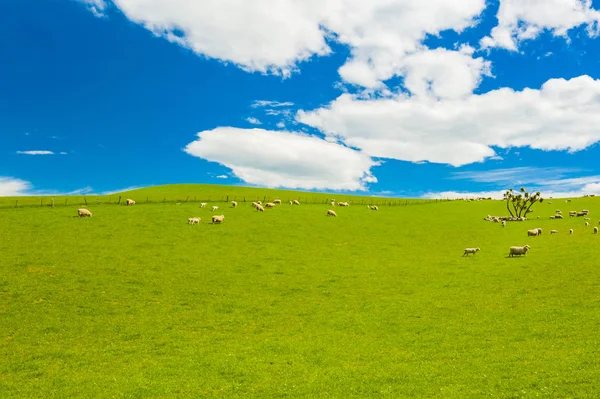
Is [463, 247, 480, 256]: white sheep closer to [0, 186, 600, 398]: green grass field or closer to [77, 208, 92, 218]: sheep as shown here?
[0, 186, 600, 398]: green grass field

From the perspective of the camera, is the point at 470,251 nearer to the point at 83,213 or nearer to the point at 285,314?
the point at 285,314

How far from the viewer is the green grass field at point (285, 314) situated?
18.4 meters

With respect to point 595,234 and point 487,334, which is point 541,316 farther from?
point 595,234

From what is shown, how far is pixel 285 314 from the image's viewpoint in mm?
30078

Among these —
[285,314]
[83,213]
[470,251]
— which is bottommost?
[285,314]

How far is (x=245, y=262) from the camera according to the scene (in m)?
44.9

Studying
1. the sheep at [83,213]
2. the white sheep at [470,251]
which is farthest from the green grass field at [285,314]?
the sheep at [83,213]

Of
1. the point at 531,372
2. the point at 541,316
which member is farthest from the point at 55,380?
the point at 541,316

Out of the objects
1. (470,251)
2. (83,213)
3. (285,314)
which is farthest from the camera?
(83,213)

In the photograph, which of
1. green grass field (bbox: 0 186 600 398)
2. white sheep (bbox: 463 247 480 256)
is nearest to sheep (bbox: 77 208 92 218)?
green grass field (bbox: 0 186 600 398)

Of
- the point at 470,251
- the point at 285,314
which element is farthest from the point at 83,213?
the point at 470,251

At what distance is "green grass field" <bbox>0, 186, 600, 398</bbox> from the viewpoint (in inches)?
723

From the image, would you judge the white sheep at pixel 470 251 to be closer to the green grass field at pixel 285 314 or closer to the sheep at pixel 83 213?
the green grass field at pixel 285 314

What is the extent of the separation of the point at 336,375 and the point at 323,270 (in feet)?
78.1
